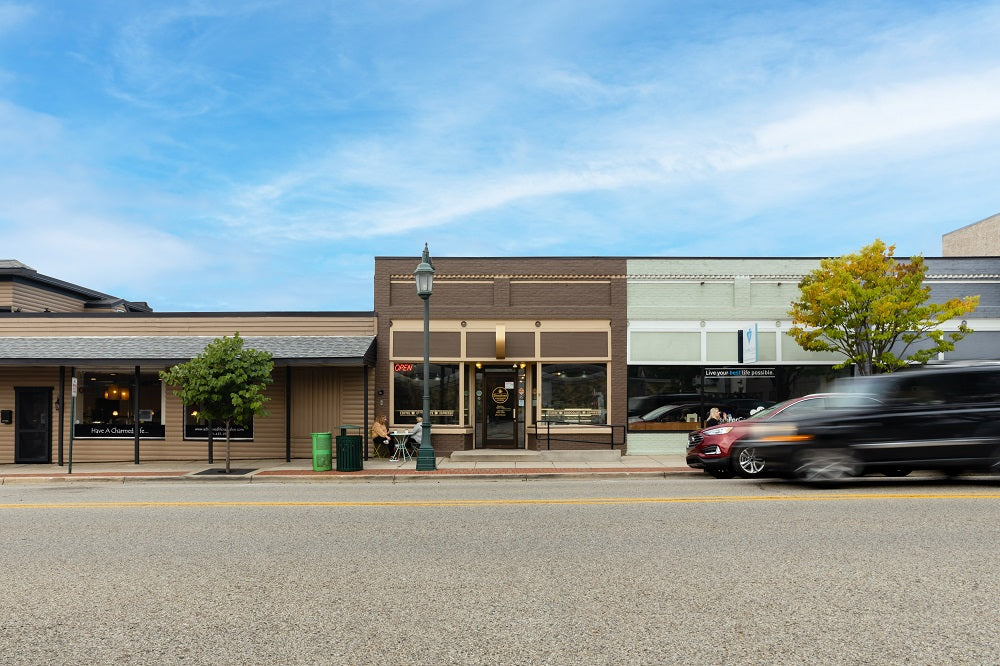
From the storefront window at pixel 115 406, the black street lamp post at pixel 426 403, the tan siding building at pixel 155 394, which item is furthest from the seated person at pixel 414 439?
the storefront window at pixel 115 406

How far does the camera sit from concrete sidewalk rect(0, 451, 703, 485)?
16.1 metres

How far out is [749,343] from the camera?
831 inches

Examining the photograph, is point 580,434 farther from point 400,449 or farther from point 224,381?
point 224,381

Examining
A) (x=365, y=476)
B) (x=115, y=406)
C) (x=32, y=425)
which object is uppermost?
(x=115, y=406)

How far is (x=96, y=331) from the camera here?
837 inches

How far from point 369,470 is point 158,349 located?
7.23 metres

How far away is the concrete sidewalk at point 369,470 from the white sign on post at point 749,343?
3.60m

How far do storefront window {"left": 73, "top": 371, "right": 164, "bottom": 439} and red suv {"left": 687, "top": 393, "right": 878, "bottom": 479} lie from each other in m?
14.7

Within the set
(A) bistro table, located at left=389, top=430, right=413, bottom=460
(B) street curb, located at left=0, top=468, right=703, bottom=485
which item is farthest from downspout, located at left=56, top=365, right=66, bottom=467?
(A) bistro table, located at left=389, top=430, right=413, bottom=460

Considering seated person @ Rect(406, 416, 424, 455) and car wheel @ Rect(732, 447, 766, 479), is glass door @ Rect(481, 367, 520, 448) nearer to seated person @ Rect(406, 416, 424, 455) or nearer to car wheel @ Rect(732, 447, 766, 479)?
seated person @ Rect(406, 416, 424, 455)

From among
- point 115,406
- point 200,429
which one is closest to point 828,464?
point 200,429

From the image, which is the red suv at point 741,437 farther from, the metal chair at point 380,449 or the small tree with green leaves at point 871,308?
the metal chair at point 380,449

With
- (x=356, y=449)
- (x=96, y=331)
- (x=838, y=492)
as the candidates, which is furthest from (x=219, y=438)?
(x=838, y=492)

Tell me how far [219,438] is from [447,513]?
1317cm
